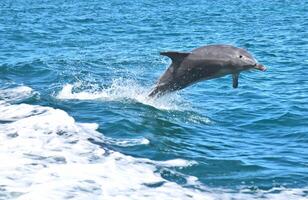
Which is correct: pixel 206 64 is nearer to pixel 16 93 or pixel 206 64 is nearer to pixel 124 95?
pixel 124 95

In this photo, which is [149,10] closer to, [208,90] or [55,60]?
[55,60]

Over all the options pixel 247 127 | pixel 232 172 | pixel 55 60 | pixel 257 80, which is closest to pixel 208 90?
pixel 257 80

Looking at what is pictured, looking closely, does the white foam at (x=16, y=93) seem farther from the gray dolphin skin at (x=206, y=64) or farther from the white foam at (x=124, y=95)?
the gray dolphin skin at (x=206, y=64)

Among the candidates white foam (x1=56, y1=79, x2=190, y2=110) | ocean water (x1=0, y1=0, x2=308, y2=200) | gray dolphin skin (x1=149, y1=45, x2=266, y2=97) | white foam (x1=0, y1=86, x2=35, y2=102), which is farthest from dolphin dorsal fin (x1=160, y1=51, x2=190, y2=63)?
white foam (x1=0, y1=86, x2=35, y2=102)

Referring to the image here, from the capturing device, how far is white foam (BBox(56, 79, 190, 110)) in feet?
50.2

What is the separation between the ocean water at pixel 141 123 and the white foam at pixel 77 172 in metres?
0.02

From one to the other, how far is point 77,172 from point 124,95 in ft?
22.0

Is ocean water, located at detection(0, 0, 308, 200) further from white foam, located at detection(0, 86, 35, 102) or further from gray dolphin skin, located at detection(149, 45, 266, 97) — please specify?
gray dolphin skin, located at detection(149, 45, 266, 97)

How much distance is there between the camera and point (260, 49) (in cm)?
2558

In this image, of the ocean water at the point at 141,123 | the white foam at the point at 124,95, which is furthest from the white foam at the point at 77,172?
the white foam at the point at 124,95

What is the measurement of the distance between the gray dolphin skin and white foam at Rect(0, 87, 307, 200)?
8.43ft

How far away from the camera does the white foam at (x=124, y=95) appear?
15.3 m

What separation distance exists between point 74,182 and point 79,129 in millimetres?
3229

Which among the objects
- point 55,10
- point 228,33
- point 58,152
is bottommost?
point 58,152
